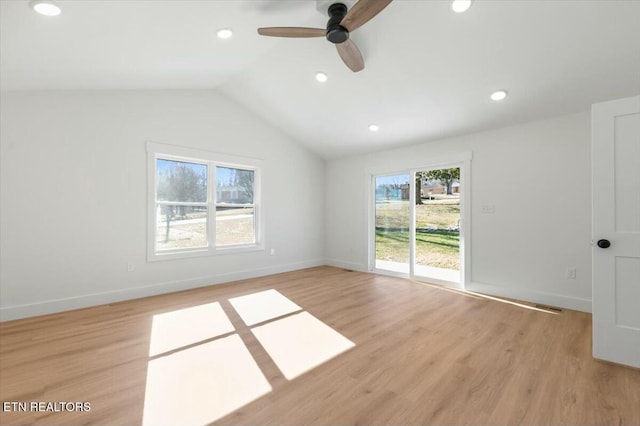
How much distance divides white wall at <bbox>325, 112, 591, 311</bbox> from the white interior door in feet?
4.59

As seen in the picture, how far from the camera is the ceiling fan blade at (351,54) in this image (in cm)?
257

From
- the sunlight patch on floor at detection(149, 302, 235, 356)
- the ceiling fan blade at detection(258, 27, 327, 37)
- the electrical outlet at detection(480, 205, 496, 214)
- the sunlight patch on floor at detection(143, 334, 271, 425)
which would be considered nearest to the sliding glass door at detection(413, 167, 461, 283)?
the electrical outlet at detection(480, 205, 496, 214)

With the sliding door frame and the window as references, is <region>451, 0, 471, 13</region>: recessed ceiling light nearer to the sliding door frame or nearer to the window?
the sliding door frame

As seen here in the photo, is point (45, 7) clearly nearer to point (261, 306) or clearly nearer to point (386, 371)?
point (261, 306)

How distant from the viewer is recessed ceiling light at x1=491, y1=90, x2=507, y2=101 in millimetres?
3347

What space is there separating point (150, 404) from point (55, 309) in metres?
2.61

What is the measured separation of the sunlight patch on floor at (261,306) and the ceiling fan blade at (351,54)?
9.34 feet

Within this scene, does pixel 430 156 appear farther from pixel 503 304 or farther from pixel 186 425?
pixel 186 425

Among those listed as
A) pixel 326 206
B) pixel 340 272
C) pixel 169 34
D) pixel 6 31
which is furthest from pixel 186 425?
pixel 326 206

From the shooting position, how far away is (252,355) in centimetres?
230

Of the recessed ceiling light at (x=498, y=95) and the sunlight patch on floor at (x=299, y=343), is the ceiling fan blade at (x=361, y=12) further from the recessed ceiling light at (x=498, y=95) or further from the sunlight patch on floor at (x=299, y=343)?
the sunlight patch on floor at (x=299, y=343)

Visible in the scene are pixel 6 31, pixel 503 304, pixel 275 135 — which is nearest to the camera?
pixel 6 31

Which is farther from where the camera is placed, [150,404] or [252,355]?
[252,355]

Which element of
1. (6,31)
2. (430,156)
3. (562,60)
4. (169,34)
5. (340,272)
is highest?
(169,34)
